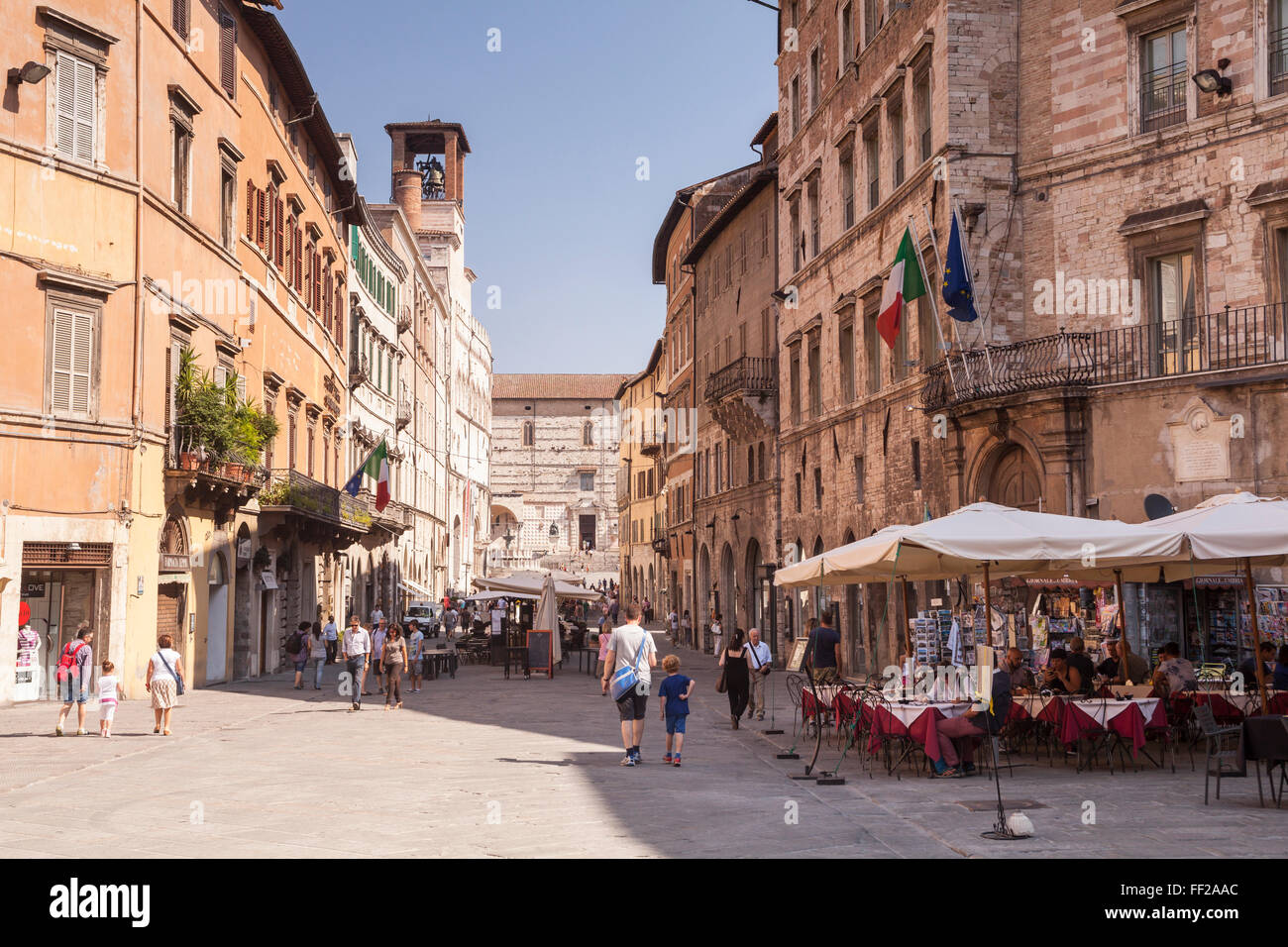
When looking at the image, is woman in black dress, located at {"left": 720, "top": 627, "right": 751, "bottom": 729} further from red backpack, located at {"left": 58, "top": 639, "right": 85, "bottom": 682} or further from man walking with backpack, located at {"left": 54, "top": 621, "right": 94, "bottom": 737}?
red backpack, located at {"left": 58, "top": 639, "right": 85, "bottom": 682}

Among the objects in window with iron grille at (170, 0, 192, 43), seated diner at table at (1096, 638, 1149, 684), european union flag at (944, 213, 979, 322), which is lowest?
seated diner at table at (1096, 638, 1149, 684)

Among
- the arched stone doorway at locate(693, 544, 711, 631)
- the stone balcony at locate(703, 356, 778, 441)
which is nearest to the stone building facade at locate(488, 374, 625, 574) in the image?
the arched stone doorway at locate(693, 544, 711, 631)

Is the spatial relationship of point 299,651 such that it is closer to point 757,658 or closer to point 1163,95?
point 757,658

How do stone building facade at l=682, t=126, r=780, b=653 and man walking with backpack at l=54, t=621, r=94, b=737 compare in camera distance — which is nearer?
man walking with backpack at l=54, t=621, r=94, b=737

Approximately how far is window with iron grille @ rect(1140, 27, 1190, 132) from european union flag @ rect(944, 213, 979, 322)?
11.4ft

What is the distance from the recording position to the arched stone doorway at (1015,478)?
77.2ft

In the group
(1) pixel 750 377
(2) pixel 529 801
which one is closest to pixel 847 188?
(1) pixel 750 377

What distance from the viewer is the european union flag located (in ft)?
76.5

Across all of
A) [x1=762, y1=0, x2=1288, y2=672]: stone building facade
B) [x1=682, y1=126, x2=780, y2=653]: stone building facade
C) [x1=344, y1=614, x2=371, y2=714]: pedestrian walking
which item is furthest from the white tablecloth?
[x1=682, y1=126, x2=780, y2=653]: stone building facade

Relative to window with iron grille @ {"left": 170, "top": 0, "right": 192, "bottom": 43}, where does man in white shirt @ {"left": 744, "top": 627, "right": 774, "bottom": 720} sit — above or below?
below

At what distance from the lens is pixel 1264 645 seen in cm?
1862

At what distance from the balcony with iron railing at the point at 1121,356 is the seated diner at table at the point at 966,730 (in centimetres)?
888

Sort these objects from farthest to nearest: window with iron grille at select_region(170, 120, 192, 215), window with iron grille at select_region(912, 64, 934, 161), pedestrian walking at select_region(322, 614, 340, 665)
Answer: pedestrian walking at select_region(322, 614, 340, 665) → window with iron grille at select_region(912, 64, 934, 161) → window with iron grille at select_region(170, 120, 192, 215)

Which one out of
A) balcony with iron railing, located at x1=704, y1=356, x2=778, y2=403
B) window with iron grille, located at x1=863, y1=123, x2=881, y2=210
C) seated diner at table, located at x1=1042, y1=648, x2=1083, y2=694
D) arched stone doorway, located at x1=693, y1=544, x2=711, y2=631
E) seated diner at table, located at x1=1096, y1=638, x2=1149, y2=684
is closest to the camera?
seated diner at table, located at x1=1042, y1=648, x2=1083, y2=694
